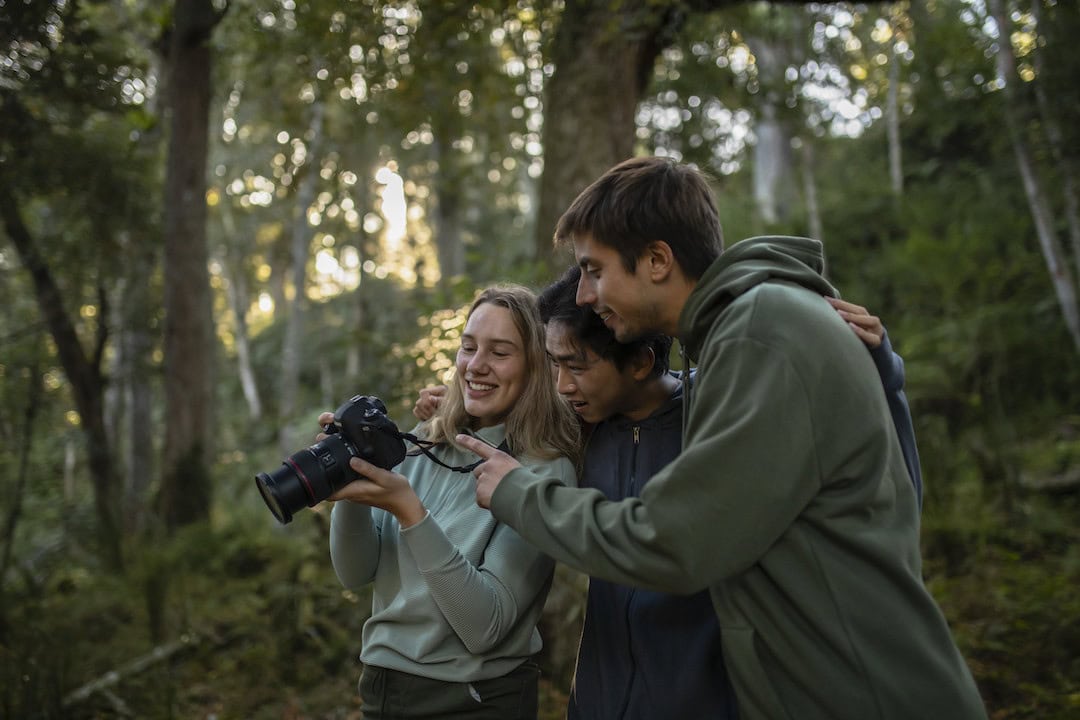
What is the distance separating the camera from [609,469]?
233 centimetres

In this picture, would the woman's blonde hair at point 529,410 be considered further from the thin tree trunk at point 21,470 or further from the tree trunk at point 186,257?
the tree trunk at point 186,257

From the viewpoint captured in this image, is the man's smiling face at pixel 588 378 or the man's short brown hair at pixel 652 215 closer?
the man's short brown hair at pixel 652 215

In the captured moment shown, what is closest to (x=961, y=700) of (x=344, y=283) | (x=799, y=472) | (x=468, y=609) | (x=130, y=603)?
(x=799, y=472)

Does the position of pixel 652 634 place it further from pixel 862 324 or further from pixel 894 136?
pixel 894 136

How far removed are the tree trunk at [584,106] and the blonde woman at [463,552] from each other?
2.68 m

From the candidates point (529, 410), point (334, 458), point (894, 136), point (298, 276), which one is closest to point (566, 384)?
point (529, 410)

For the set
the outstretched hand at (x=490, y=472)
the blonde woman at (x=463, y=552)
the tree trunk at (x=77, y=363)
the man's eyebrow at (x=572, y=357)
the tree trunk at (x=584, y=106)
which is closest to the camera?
the outstretched hand at (x=490, y=472)

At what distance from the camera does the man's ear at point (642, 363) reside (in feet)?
7.75

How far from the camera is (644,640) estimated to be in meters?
2.11

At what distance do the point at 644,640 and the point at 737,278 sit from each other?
901mm

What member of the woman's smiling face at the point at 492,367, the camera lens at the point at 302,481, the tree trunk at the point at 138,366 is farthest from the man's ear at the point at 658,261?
the tree trunk at the point at 138,366

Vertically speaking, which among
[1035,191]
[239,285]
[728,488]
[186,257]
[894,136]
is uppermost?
[239,285]

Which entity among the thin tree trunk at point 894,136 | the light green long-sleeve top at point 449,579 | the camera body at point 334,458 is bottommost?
the light green long-sleeve top at point 449,579

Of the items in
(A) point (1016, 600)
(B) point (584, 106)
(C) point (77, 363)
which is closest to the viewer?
(B) point (584, 106)
